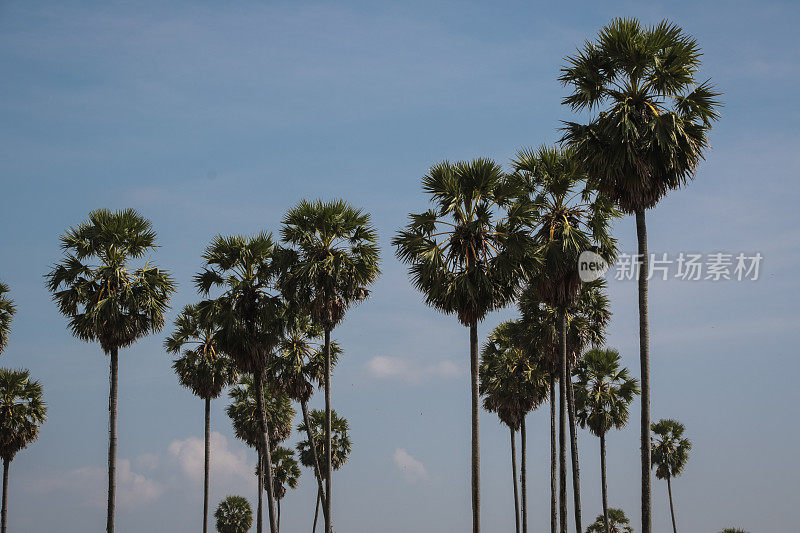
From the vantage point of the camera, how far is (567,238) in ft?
95.3

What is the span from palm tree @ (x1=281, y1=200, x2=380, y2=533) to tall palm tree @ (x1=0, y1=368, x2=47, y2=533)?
22.2 m

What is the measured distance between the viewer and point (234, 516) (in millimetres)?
70750

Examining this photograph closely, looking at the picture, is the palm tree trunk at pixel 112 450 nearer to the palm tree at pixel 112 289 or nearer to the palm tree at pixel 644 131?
the palm tree at pixel 112 289

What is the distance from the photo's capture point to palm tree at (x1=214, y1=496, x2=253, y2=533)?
7044cm

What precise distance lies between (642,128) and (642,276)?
418cm

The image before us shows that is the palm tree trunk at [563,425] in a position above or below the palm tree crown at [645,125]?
below

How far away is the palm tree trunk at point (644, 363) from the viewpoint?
22016 millimetres

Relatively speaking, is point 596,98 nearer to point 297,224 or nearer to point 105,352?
point 297,224

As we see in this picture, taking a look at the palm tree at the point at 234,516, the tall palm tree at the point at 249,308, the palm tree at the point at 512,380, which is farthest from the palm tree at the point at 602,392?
the palm tree at the point at 234,516

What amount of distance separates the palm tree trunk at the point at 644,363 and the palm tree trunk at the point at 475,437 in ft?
17.7

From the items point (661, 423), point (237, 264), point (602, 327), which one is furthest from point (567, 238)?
point (661, 423)

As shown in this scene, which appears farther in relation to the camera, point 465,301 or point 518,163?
point 518,163

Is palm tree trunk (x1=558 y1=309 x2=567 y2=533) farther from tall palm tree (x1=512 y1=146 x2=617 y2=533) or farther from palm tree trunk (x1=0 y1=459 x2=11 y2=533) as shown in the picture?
palm tree trunk (x1=0 y1=459 x2=11 y2=533)

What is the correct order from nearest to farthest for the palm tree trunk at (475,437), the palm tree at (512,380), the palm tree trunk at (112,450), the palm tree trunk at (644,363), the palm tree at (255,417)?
the palm tree trunk at (644,363) → the palm tree trunk at (475,437) → the palm tree trunk at (112,450) → the palm tree at (512,380) → the palm tree at (255,417)
